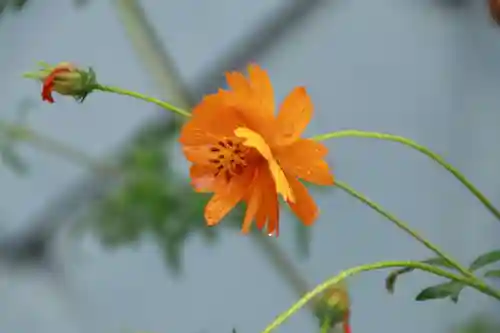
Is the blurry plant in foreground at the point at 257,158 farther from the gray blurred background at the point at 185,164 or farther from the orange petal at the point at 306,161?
the gray blurred background at the point at 185,164

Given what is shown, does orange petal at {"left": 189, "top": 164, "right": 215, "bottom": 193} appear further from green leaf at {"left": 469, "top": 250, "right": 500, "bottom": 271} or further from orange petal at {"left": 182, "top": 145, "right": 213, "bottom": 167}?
green leaf at {"left": 469, "top": 250, "right": 500, "bottom": 271}

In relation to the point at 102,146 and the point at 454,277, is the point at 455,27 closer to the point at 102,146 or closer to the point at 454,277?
the point at 102,146

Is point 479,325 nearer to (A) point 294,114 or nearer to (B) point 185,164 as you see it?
(B) point 185,164

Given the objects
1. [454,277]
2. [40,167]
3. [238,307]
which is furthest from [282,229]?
→ [454,277]

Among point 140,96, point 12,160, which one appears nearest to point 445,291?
point 140,96

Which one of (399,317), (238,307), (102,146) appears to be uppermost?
(102,146)

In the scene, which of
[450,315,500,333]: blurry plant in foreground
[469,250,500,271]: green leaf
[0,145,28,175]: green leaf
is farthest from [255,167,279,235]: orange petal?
[450,315,500,333]: blurry plant in foreground
